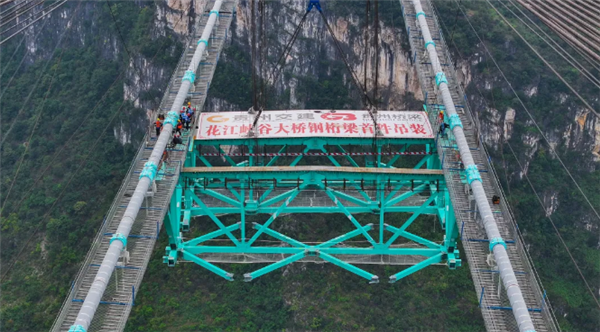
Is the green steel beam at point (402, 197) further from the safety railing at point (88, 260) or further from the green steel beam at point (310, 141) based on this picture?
the safety railing at point (88, 260)

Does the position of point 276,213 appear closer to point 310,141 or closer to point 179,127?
point 310,141

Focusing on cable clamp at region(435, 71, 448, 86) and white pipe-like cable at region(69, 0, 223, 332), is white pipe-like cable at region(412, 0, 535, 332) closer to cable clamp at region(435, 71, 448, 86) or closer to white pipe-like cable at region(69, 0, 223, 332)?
cable clamp at region(435, 71, 448, 86)

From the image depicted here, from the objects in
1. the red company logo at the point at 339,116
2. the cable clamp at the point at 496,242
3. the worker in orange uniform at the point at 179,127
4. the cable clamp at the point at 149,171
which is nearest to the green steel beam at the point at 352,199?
the red company logo at the point at 339,116

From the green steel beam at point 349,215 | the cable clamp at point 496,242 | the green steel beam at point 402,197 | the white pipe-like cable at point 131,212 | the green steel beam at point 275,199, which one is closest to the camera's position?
the white pipe-like cable at point 131,212

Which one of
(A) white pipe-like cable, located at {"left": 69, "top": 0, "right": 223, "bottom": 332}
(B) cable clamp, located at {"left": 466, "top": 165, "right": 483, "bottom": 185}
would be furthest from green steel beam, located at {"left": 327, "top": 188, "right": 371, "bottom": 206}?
(A) white pipe-like cable, located at {"left": 69, "top": 0, "right": 223, "bottom": 332}

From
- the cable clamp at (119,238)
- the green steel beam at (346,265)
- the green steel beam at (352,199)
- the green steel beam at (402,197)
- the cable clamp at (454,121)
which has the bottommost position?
the green steel beam at (346,265)

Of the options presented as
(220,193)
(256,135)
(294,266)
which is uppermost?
(256,135)

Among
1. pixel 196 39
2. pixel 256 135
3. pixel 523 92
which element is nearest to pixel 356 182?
pixel 256 135

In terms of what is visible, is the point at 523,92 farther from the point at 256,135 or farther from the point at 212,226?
the point at 256,135
